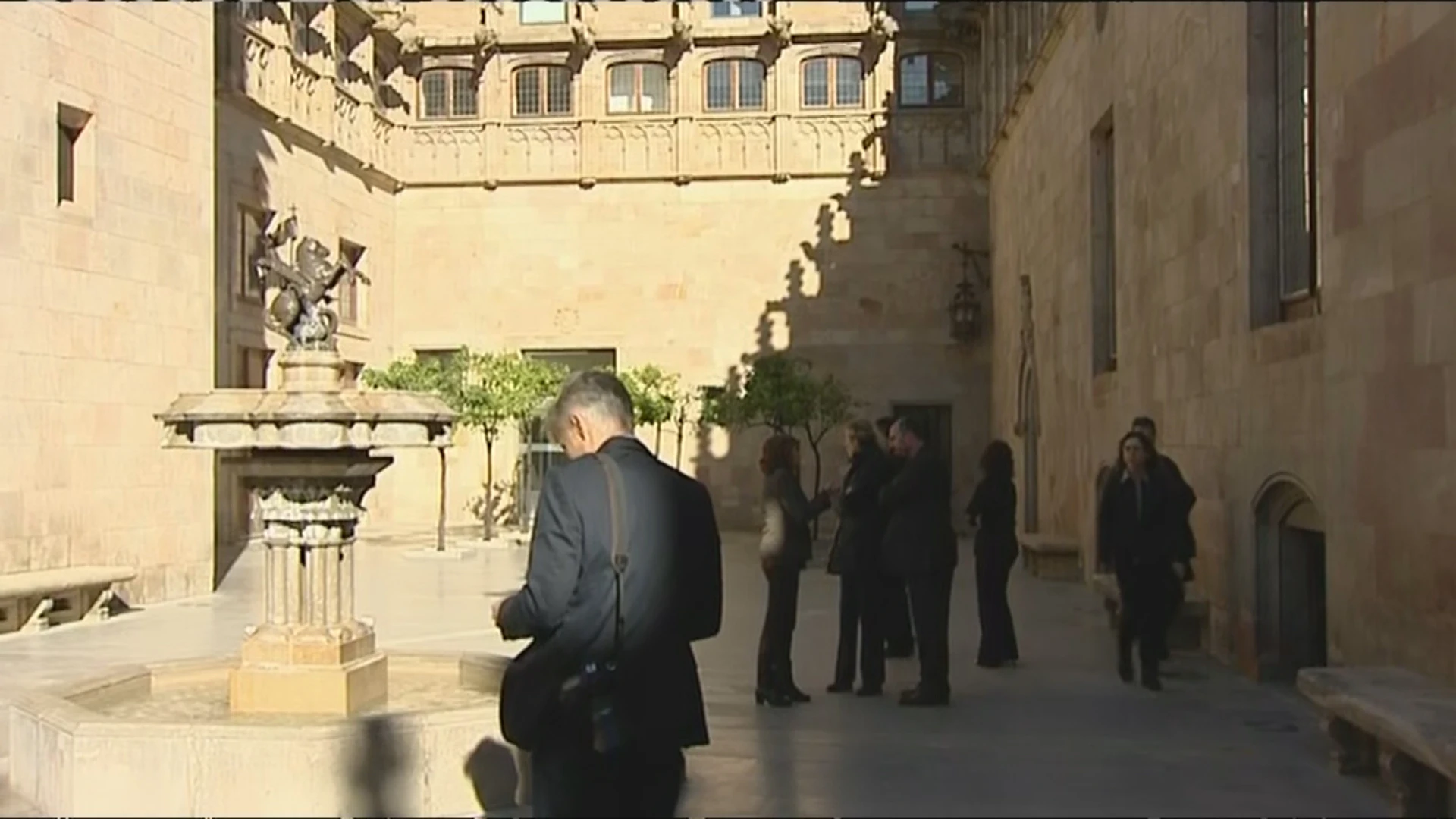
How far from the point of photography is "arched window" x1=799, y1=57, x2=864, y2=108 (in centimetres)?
2734

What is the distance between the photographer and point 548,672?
13.3ft

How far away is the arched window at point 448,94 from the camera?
92.1ft

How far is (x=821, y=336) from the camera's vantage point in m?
26.9

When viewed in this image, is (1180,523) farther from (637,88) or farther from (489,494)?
(637,88)

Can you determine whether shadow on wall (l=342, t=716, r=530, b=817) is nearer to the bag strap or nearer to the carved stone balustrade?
the bag strap

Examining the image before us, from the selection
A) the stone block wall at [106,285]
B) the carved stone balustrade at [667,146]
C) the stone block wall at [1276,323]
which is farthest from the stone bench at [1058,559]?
the carved stone balustrade at [667,146]

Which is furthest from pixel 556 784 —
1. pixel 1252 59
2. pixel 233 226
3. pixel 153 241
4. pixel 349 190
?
pixel 349 190

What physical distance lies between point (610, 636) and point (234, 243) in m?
18.2

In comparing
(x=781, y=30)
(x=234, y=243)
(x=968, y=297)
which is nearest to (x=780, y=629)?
(x=234, y=243)

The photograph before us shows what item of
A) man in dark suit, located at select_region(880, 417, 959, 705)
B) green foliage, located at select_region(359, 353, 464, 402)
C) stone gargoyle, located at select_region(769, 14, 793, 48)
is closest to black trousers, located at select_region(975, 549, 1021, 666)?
man in dark suit, located at select_region(880, 417, 959, 705)

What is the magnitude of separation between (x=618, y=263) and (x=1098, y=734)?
20.5 meters

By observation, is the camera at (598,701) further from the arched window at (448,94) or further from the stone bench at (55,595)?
the arched window at (448,94)

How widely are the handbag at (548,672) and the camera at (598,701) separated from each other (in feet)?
0.07

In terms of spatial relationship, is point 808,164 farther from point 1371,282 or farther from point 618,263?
point 1371,282
